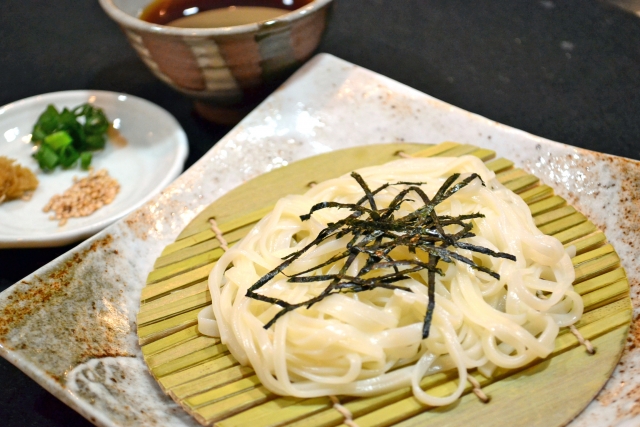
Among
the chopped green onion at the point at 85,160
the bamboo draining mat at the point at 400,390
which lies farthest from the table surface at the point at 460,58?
the bamboo draining mat at the point at 400,390

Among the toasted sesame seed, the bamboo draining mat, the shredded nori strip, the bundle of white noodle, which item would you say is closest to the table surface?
the toasted sesame seed

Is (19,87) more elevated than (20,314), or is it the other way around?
(20,314)

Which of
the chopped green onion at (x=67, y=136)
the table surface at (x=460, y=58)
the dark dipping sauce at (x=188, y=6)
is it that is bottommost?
the table surface at (x=460, y=58)

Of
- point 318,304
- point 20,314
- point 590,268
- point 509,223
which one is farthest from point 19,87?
point 590,268

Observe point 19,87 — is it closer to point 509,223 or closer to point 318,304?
point 318,304

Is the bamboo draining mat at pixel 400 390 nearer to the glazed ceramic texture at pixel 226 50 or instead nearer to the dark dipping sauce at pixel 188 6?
the glazed ceramic texture at pixel 226 50

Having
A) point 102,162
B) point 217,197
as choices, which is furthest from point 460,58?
point 102,162

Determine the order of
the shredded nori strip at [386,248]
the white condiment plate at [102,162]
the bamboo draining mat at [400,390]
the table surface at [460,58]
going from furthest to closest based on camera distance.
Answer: the table surface at [460,58]
the white condiment plate at [102,162]
the shredded nori strip at [386,248]
the bamboo draining mat at [400,390]
